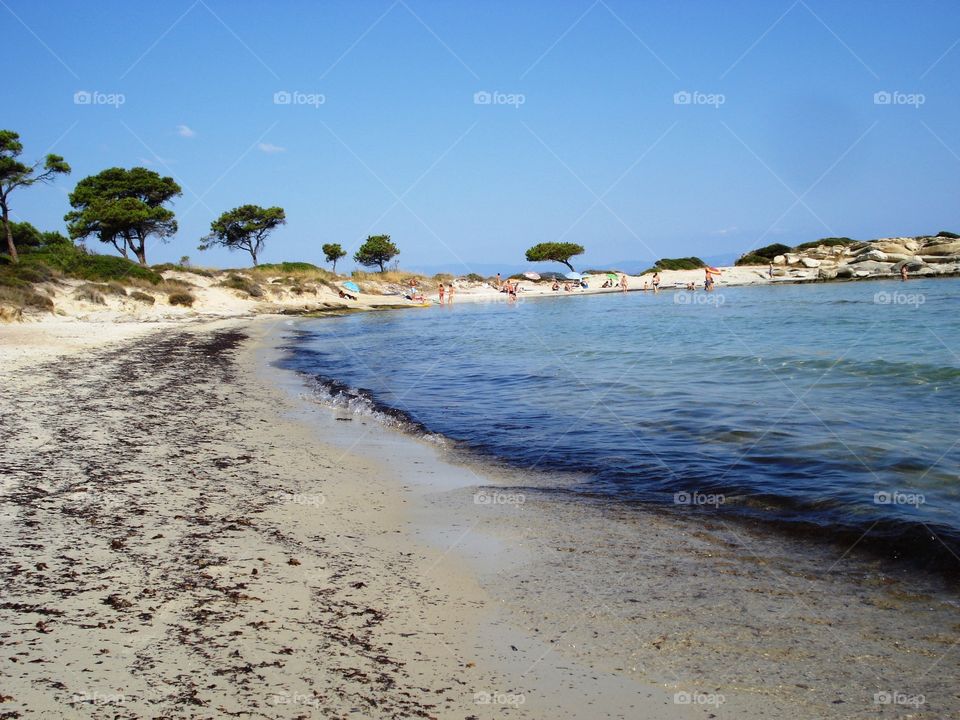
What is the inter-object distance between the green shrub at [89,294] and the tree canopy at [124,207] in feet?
69.4

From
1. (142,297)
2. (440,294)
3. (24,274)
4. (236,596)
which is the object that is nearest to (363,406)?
(236,596)

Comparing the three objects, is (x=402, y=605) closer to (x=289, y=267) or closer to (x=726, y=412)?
(x=726, y=412)

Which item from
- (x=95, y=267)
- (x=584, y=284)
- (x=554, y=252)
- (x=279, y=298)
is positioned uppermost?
(x=554, y=252)

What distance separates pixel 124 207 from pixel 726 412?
53452mm

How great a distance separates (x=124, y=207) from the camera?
5144 cm

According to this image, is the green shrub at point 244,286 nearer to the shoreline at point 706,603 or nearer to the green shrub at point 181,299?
the green shrub at point 181,299

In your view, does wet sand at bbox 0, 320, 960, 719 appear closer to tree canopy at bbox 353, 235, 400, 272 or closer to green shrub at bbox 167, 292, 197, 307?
green shrub at bbox 167, 292, 197, 307

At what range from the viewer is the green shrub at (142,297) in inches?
1310

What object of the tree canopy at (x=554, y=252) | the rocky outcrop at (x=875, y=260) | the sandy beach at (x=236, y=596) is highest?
the tree canopy at (x=554, y=252)

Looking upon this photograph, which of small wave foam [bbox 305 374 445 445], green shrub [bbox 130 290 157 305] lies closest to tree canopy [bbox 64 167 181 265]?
green shrub [bbox 130 290 157 305]

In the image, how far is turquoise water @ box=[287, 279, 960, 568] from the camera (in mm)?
6652

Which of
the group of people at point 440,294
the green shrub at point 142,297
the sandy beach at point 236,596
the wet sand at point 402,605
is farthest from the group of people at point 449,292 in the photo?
the wet sand at point 402,605

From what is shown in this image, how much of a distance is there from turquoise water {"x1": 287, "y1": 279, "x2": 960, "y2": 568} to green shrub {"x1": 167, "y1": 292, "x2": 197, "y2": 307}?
14.7 meters

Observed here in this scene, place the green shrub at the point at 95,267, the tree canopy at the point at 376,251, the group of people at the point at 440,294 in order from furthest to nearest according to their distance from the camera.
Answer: the tree canopy at the point at 376,251 → the group of people at the point at 440,294 → the green shrub at the point at 95,267
